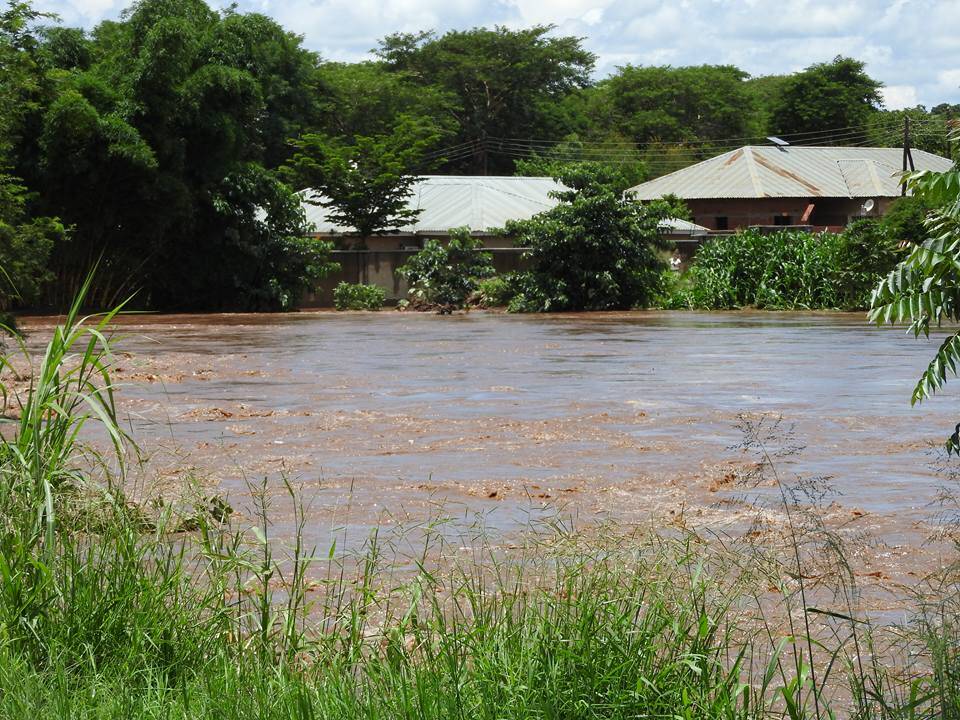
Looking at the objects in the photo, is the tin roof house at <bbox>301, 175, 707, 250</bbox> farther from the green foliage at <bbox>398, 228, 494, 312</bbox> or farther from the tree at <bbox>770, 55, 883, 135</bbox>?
the tree at <bbox>770, 55, 883, 135</bbox>

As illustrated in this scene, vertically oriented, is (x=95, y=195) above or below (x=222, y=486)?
above

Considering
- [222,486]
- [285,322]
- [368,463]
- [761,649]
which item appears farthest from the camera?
[285,322]

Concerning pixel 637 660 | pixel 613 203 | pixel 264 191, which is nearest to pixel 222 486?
pixel 637 660

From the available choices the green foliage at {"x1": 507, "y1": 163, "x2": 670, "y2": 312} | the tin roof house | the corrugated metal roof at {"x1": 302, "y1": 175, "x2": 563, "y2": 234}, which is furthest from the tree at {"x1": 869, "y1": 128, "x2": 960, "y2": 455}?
the corrugated metal roof at {"x1": 302, "y1": 175, "x2": 563, "y2": 234}

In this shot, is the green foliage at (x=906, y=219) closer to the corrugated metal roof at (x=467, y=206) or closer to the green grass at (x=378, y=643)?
the corrugated metal roof at (x=467, y=206)

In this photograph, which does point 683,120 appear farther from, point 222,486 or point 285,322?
point 222,486

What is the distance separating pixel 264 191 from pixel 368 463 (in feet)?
90.5

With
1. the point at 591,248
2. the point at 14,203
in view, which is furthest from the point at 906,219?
the point at 14,203

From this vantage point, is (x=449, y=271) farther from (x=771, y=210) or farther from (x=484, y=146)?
(x=484, y=146)

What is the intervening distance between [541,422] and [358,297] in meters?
26.4

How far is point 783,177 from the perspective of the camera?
183ft

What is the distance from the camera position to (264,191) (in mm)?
36781

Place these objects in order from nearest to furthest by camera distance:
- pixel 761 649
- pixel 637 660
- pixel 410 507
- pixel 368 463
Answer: pixel 637 660 < pixel 761 649 < pixel 410 507 < pixel 368 463

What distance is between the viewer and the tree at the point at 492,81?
76.1 metres
